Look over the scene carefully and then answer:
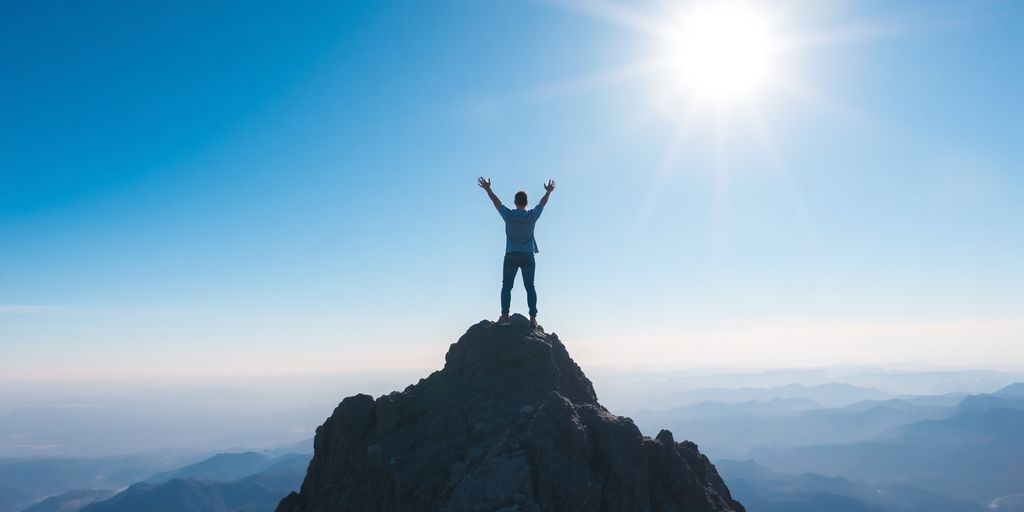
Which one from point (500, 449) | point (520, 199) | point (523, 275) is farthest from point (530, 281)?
point (500, 449)

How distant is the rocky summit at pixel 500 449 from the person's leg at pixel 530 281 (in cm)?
81

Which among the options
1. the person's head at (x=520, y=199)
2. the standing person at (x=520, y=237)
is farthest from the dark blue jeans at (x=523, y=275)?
the person's head at (x=520, y=199)

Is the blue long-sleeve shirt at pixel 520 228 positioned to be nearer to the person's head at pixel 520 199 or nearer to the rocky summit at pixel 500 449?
the person's head at pixel 520 199

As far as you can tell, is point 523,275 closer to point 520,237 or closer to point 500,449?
point 520,237

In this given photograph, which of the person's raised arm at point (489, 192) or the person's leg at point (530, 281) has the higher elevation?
the person's raised arm at point (489, 192)

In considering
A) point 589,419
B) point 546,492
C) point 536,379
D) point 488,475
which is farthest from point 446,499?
point 536,379

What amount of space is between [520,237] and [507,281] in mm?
1548

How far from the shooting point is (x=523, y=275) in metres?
16.6

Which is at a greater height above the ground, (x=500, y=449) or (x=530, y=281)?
(x=530, y=281)

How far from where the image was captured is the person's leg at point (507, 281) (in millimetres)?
16359

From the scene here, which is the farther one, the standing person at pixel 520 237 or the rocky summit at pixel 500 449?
the standing person at pixel 520 237

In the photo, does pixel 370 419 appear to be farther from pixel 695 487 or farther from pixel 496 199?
pixel 695 487

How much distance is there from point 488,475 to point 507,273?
6.66 meters

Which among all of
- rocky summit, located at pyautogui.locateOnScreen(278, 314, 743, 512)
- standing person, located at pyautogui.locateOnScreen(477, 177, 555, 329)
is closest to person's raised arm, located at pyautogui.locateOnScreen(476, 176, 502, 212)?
standing person, located at pyautogui.locateOnScreen(477, 177, 555, 329)
